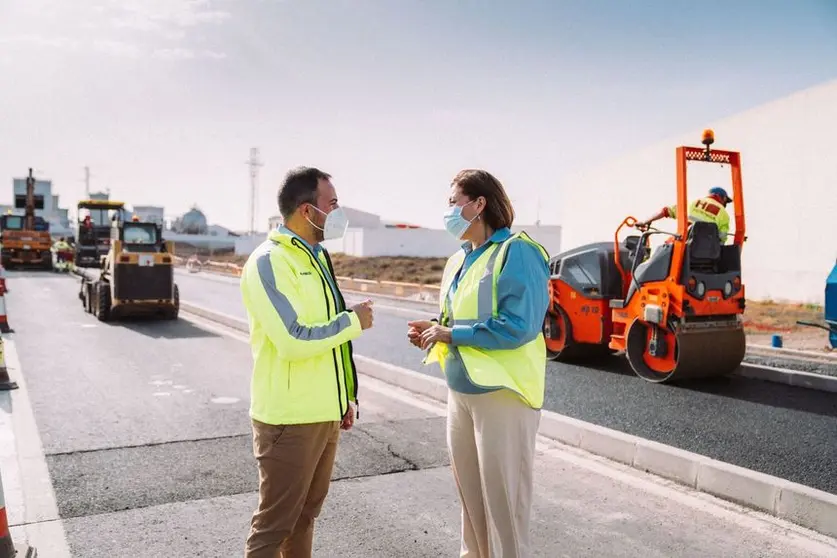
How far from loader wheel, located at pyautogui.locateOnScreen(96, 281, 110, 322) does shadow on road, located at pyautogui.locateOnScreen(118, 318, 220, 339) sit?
0.76ft

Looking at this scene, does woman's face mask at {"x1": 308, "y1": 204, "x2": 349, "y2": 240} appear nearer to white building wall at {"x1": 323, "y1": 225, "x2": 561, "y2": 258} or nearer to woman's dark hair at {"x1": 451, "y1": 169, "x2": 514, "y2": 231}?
woman's dark hair at {"x1": 451, "y1": 169, "x2": 514, "y2": 231}

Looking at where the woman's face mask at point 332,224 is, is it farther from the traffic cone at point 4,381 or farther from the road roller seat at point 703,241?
the traffic cone at point 4,381

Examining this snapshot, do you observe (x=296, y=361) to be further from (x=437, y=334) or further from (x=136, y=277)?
(x=136, y=277)

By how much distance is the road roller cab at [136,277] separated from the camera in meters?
14.8

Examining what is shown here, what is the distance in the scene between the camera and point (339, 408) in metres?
2.94

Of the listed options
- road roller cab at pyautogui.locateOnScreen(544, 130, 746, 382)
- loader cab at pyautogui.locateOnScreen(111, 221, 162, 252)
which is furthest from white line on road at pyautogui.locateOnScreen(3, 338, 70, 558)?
loader cab at pyautogui.locateOnScreen(111, 221, 162, 252)

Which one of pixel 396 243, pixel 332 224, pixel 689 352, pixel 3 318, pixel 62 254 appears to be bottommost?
pixel 689 352

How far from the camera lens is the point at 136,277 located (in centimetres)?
1498

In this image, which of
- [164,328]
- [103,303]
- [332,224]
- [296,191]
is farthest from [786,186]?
[296,191]

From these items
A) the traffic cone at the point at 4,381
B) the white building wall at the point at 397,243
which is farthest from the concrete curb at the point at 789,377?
the white building wall at the point at 397,243

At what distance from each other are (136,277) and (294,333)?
44.0 ft

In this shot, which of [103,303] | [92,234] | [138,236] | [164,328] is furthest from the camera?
[92,234]

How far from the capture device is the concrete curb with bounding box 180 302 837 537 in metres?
4.33

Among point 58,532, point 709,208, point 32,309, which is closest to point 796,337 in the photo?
point 709,208
